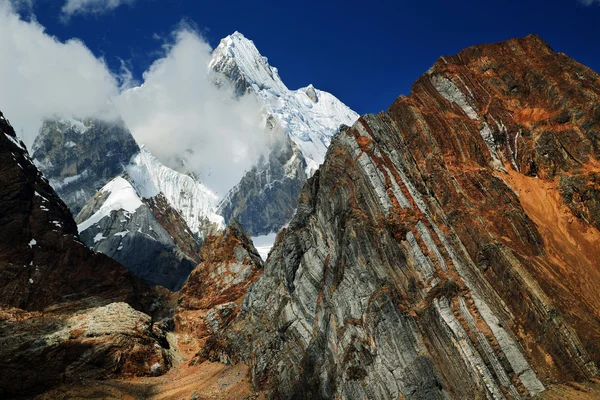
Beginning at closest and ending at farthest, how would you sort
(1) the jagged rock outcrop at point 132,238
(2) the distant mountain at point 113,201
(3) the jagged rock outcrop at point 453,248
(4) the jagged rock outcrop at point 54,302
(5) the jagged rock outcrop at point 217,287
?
(3) the jagged rock outcrop at point 453,248 → (4) the jagged rock outcrop at point 54,302 → (5) the jagged rock outcrop at point 217,287 → (1) the jagged rock outcrop at point 132,238 → (2) the distant mountain at point 113,201

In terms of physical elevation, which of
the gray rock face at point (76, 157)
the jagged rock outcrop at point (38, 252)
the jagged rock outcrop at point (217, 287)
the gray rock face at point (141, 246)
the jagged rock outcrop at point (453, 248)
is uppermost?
the gray rock face at point (76, 157)

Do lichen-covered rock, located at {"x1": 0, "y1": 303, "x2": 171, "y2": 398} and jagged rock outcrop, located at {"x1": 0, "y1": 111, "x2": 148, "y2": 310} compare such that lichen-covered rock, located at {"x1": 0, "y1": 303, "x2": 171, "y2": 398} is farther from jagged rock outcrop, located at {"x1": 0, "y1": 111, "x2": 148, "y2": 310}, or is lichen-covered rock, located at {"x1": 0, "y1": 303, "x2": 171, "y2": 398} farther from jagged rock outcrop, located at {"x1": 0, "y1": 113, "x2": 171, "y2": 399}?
jagged rock outcrop, located at {"x1": 0, "y1": 111, "x2": 148, "y2": 310}

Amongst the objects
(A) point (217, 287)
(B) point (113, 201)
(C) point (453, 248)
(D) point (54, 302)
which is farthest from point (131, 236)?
(C) point (453, 248)

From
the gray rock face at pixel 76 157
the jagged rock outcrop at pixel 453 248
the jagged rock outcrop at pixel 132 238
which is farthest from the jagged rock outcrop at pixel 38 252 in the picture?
the gray rock face at pixel 76 157

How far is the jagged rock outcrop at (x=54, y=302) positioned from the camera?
39.2m

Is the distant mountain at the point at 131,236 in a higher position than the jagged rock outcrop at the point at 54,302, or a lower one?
higher

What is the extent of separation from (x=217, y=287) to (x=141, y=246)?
284ft

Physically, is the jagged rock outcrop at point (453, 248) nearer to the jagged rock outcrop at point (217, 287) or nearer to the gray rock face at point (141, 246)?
the jagged rock outcrop at point (217, 287)

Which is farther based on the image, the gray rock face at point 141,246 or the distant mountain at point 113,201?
the distant mountain at point 113,201

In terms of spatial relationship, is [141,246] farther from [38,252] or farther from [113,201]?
[38,252]

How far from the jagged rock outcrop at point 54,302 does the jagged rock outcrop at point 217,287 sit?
7151mm

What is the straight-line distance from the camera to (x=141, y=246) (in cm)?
14362

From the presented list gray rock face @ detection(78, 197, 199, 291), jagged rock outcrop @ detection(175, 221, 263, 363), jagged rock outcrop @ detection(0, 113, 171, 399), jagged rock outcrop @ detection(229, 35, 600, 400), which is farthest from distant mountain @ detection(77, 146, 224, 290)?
jagged rock outcrop @ detection(229, 35, 600, 400)

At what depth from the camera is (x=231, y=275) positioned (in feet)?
222
